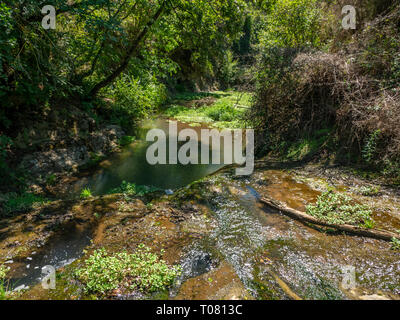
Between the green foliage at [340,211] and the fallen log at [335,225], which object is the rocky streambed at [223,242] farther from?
the green foliage at [340,211]

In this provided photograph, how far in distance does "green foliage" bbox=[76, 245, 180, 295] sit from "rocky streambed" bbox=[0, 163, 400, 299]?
4.4 inches

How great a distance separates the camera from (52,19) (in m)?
5.46

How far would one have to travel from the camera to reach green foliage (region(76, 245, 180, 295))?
2768 mm

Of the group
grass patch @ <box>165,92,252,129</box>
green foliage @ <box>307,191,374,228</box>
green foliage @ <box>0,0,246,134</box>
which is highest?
green foliage @ <box>0,0,246,134</box>

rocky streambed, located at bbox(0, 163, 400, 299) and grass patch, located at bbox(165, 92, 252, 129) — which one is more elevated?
grass patch, located at bbox(165, 92, 252, 129)

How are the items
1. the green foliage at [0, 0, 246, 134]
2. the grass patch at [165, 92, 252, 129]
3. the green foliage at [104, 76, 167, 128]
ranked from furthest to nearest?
the grass patch at [165, 92, 252, 129] < the green foliage at [104, 76, 167, 128] < the green foliage at [0, 0, 246, 134]

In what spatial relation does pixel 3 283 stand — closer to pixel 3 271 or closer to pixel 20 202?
pixel 3 271

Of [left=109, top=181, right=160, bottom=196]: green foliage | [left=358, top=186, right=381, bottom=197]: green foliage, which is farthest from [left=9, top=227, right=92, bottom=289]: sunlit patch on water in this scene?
[left=358, top=186, right=381, bottom=197]: green foliage

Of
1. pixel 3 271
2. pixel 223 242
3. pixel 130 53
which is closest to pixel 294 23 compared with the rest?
pixel 130 53

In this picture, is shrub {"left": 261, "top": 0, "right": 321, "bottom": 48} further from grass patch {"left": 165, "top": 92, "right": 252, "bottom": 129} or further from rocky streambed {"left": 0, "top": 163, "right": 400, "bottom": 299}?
rocky streambed {"left": 0, "top": 163, "right": 400, "bottom": 299}

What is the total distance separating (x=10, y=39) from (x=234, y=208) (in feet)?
18.7

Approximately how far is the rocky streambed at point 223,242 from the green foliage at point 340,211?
0.23 meters

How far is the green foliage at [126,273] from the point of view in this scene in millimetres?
2768
